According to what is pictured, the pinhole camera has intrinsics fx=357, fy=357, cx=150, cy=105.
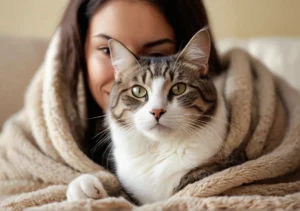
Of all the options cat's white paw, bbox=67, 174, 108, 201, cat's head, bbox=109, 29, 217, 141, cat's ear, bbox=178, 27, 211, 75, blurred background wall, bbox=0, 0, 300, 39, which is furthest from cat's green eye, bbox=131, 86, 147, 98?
blurred background wall, bbox=0, 0, 300, 39

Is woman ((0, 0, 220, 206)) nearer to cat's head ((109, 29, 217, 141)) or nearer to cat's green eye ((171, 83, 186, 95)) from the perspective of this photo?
cat's head ((109, 29, 217, 141))

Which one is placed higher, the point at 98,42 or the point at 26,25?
the point at 26,25

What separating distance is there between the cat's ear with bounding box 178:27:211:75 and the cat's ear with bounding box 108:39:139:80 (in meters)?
0.12

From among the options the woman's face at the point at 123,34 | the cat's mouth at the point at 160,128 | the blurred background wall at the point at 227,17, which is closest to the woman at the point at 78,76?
the woman's face at the point at 123,34

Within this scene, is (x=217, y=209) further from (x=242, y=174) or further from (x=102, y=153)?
(x=102, y=153)

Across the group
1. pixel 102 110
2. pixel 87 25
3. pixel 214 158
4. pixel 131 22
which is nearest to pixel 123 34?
pixel 131 22

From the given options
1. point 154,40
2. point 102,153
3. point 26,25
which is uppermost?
point 26,25

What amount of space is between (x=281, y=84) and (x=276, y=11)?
0.95 meters

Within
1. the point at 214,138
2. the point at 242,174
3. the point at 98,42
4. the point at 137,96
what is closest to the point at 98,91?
the point at 98,42

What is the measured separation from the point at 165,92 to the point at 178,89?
0.12ft

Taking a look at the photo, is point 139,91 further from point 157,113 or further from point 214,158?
point 214,158

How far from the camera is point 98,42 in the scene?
106cm

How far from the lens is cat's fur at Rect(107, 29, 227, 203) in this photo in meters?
0.80

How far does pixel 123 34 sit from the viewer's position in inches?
39.5
